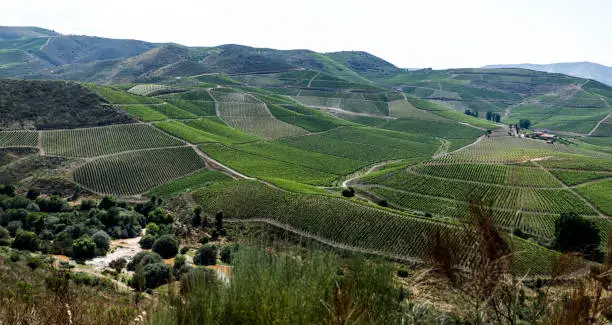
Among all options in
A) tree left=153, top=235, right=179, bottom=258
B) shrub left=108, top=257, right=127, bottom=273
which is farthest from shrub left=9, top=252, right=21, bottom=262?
tree left=153, top=235, right=179, bottom=258

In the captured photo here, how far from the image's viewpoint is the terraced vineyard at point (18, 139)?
82.1 metres

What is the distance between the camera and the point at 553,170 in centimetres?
7525

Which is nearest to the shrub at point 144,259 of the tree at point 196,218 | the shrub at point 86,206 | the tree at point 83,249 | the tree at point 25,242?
the tree at point 83,249

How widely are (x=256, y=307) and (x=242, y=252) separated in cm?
170

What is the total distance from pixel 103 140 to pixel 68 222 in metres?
43.0

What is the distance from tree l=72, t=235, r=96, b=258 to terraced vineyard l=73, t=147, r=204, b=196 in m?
27.9

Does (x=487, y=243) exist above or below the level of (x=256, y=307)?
above

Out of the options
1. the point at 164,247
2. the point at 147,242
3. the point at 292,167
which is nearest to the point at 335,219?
the point at 164,247

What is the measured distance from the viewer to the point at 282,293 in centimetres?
840


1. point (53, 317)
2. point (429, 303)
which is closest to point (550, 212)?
point (429, 303)

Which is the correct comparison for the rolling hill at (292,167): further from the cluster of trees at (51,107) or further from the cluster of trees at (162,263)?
the cluster of trees at (162,263)

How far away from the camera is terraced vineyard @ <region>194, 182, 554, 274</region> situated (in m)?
46.9

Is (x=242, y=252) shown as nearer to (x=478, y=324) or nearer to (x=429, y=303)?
(x=429, y=303)

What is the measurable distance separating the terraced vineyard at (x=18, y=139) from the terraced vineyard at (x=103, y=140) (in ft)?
6.37
